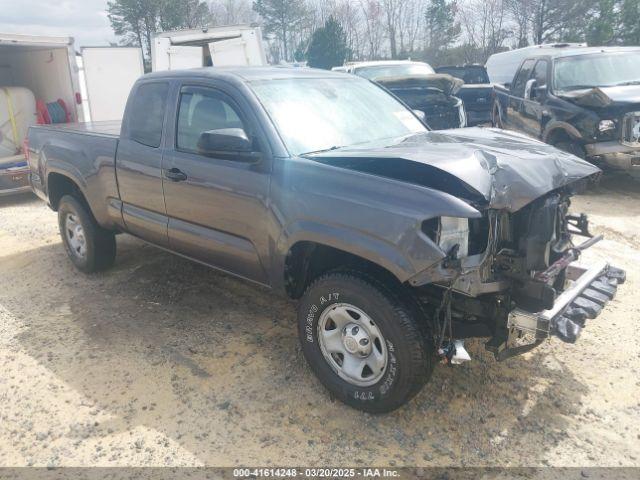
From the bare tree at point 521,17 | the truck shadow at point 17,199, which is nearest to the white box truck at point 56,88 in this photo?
the truck shadow at point 17,199

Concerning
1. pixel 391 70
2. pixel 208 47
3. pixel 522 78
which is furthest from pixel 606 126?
pixel 208 47

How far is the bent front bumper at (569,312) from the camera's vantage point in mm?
2730

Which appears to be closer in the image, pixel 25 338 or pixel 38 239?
pixel 25 338

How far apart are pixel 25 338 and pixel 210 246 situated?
1706 millimetres

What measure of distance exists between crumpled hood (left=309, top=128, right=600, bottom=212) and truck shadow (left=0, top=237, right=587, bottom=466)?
4.06ft

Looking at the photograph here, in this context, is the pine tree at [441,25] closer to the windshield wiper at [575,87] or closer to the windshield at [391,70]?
the windshield at [391,70]

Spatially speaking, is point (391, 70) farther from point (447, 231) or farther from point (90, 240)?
point (447, 231)

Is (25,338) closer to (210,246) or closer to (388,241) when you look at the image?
(210,246)

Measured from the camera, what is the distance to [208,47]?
10.6m

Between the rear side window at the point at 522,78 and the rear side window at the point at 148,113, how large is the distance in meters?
7.15

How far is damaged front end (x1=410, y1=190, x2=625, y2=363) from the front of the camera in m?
2.71

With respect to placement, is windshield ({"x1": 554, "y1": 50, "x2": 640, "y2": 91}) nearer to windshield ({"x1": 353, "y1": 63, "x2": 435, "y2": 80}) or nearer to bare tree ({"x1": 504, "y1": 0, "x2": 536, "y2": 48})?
windshield ({"x1": 353, "y1": 63, "x2": 435, "y2": 80})

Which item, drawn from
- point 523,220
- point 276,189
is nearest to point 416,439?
point 523,220

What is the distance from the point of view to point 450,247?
2.72 meters
